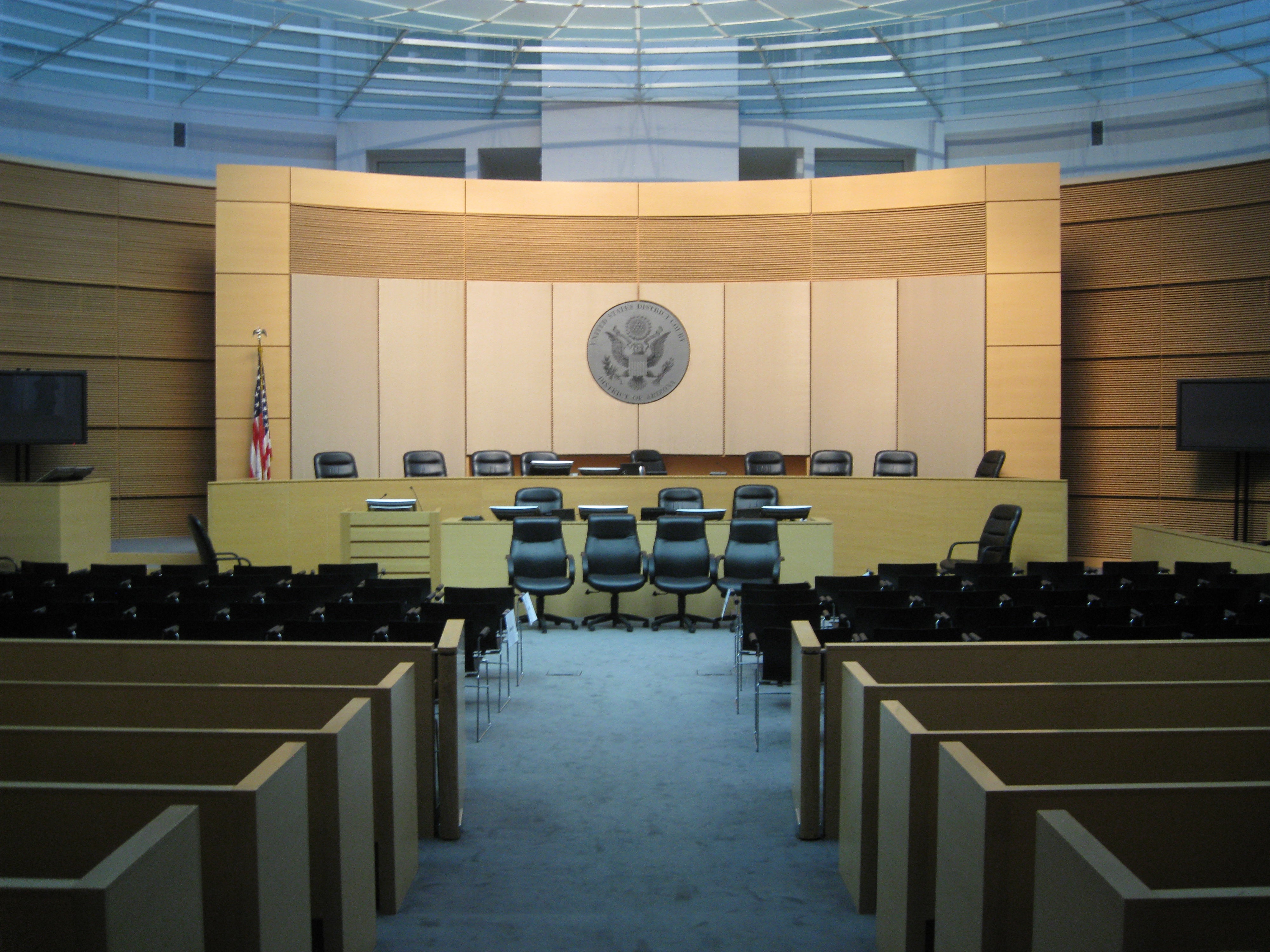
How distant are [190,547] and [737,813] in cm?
861

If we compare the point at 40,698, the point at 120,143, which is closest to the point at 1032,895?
the point at 40,698

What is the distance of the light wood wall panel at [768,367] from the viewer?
11.8m

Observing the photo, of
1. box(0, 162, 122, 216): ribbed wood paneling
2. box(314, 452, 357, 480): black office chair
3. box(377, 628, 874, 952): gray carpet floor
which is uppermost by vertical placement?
box(0, 162, 122, 216): ribbed wood paneling

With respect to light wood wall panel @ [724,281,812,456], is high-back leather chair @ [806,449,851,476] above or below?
below

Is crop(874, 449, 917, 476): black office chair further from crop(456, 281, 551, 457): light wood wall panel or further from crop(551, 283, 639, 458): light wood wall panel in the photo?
crop(456, 281, 551, 457): light wood wall panel

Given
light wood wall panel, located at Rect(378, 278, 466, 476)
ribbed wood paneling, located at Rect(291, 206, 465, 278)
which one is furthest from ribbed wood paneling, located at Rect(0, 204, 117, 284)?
light wood wall panel, located at Rect(378, 278, 466, 476)

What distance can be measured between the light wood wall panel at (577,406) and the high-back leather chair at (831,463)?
2.26m

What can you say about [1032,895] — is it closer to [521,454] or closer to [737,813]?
[737,813]

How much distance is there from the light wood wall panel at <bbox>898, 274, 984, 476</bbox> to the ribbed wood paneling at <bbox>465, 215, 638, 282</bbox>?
3.37 metres

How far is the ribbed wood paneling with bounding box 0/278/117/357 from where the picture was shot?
10977mm

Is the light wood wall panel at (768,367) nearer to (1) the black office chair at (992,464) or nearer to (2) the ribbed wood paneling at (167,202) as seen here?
(1) the black office chair at (992,464)

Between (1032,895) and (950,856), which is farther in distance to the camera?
(950,856)

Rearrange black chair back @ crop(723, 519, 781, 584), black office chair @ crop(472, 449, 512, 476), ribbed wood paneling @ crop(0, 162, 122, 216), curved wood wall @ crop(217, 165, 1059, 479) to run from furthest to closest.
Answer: curved wood wall @ crop(217, 165, 1059, 479) → ribbed wood paneling @ crop(0, 162, 122, 216) → black office chair @ crop(472, 449, 512, 476) → black chair back @ crop(723, 519, 781, 584)

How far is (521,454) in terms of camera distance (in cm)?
1148
